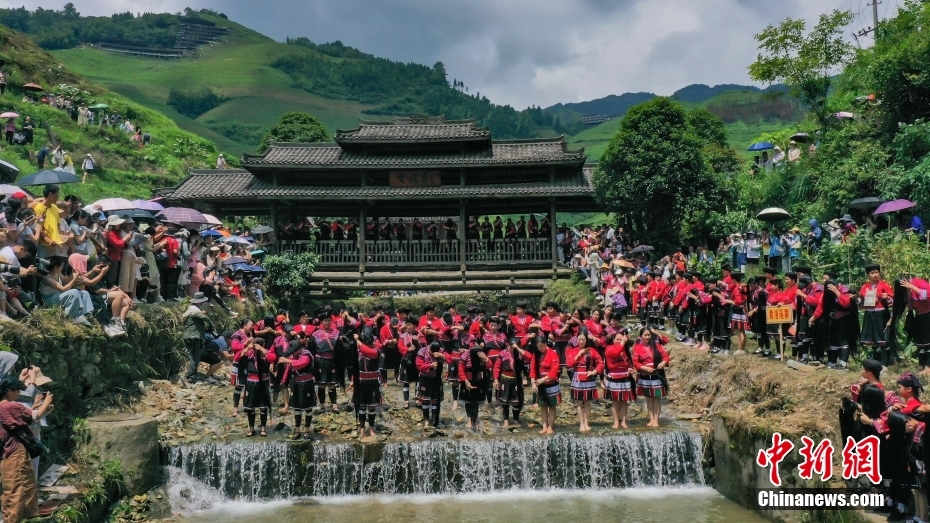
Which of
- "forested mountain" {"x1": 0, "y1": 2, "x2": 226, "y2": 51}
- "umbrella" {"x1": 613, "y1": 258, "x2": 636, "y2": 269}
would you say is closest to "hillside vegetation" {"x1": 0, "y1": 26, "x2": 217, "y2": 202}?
"umbrella" {"x1": 613, "y1": 258, "x2": 636, "y2": 269}

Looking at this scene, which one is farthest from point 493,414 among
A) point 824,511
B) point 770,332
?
point 824,511

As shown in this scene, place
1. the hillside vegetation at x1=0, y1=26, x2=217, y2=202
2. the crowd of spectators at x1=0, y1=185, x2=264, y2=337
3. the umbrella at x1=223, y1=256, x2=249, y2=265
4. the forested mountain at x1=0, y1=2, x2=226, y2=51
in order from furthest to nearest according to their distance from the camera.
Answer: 1. the forested mountain at x1=0, y1=2, x2=226, y2=51
2. the hillside vegetation at x1=0, y1=26, x2=217, y2=202
3. the umbrella at x1=223, y1=256, x2=249, y2=265
4. the crowd of spectators at x1=0, y1=185, x2=264, y2=337

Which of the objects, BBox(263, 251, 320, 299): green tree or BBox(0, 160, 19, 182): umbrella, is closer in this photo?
BBox(0, 160, 19, 182): umbrella

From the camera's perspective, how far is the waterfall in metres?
12.6

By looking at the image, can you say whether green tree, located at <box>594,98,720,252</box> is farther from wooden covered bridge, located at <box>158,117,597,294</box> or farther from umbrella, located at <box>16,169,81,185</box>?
umbrella, located at <box>16,169,81,185</box>

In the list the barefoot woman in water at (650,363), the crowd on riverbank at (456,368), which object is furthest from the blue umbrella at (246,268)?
the barefoot woman in water at (650,363)

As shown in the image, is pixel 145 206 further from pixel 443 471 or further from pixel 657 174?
pixel 657 174

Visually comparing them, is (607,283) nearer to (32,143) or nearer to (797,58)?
(797,58)

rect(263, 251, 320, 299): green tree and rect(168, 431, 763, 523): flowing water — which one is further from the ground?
rect(263, 251, 320, 299): green tree

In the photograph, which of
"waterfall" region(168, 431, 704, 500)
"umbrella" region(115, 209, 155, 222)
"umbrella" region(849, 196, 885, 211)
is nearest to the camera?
"waterfall" region(168, 431, 704, 500)

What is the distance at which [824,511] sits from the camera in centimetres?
966

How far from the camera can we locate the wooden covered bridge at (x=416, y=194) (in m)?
25.7

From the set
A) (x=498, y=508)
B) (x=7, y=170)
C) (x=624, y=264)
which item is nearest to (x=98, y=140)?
(x=7, y=170)

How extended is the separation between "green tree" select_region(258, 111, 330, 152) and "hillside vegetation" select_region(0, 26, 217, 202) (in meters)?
4.69
